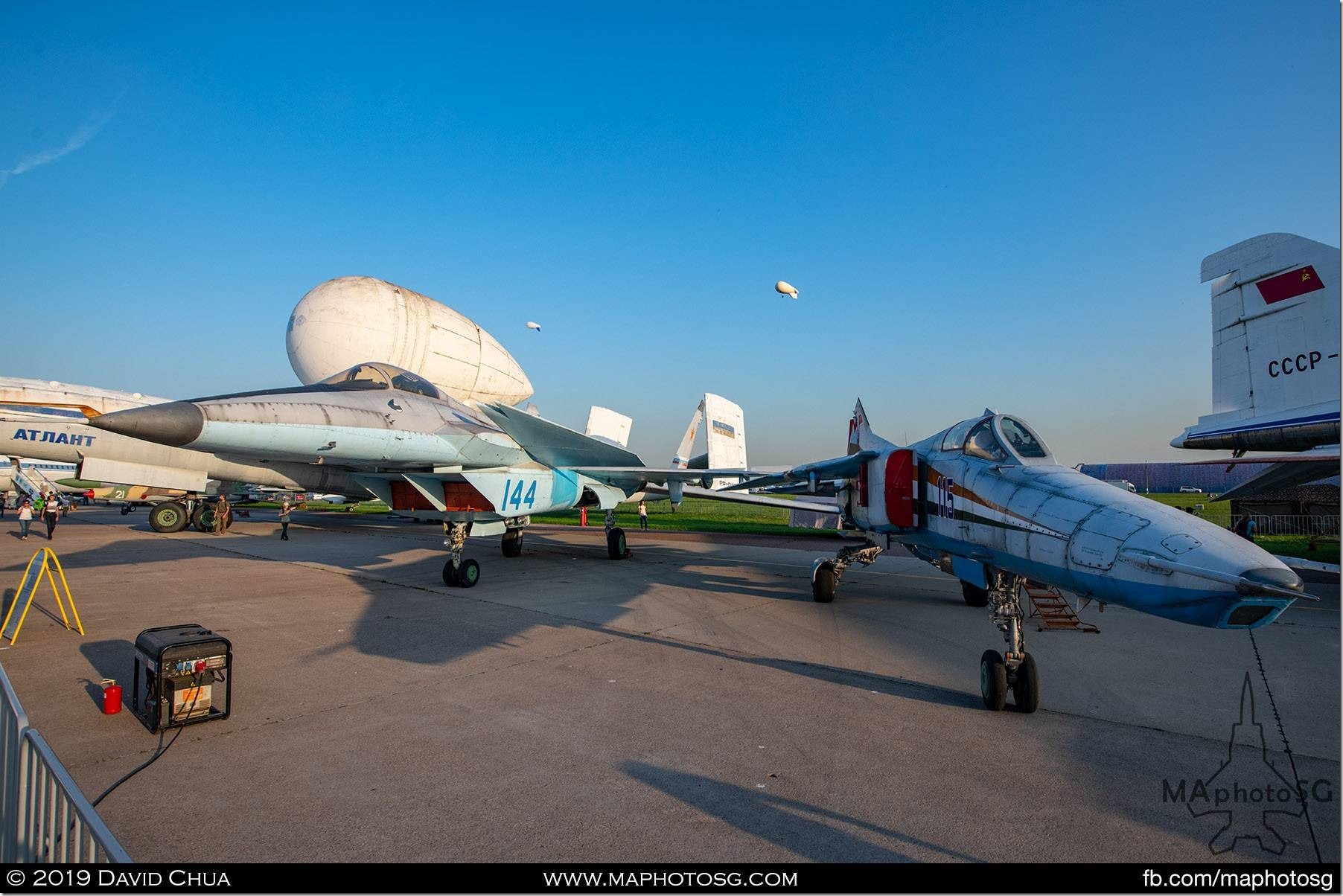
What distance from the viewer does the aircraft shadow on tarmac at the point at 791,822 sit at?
2.98m

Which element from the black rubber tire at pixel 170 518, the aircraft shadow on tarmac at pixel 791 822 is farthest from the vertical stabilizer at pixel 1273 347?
the black rubber tire at pixel 170 518

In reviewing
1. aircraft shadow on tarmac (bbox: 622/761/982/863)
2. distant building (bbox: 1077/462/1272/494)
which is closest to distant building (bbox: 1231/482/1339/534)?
aircraft shadow on tarmac (bbox: 622/761/982/863)

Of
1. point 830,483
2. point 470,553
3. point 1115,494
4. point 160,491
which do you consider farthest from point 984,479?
point 160,491

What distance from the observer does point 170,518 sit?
21.5m

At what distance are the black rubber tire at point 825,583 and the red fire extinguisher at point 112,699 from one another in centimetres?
823

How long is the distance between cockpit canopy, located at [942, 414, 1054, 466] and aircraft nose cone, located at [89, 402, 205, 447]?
7.21m

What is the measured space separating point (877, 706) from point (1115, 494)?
239 centimetres

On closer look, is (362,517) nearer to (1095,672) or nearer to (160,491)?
(160,491)

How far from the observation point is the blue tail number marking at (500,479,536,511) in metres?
10.3

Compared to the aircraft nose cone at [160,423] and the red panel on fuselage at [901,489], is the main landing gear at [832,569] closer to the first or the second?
the red panel on fuselage at [901,489]

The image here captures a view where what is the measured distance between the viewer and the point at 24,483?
25.4m

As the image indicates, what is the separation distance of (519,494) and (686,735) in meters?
6.77

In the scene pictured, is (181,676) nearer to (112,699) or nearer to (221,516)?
(112,699)

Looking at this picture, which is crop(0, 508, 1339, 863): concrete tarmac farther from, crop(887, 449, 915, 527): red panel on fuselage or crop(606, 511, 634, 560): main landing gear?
crop(606, 511, 634, 560): main landing gear
